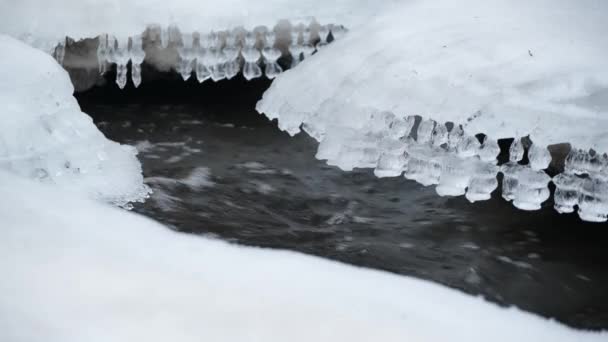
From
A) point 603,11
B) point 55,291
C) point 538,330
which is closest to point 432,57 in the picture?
point 603,11

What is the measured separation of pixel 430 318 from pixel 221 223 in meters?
1.01

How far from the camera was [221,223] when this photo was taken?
102 inches

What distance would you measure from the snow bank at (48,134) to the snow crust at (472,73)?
0.64 metres

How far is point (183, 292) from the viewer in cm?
162

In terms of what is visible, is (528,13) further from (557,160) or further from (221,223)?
(221,223)

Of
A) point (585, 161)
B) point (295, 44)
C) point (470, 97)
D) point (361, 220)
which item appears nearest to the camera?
point (585, 161)

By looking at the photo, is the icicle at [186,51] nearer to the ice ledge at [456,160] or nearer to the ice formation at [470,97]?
the ice formation at [470,97]

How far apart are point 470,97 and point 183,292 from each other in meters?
1.21

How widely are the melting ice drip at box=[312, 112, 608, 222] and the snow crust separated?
0.18 feet

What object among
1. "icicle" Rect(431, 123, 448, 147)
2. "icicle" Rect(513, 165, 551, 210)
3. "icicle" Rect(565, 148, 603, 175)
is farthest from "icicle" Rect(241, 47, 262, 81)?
"icicle" Rect(565, 148, 603, 175)

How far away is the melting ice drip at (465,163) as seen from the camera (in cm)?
237

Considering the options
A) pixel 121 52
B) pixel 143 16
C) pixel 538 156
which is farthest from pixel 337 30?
pixel 538 156

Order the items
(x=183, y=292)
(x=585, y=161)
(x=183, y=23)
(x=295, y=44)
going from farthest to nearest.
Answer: (x=295, y=44) → (x=183, y=23) → (x=585, y=161) → (x=183, y=292)

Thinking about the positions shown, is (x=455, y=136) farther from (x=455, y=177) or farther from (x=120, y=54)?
(x=120, y=54)
